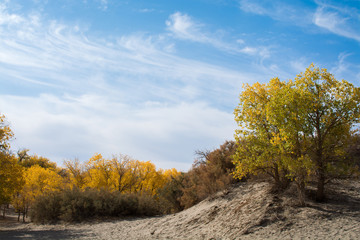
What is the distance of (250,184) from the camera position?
664 inches

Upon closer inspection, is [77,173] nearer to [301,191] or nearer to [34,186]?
[34,186]

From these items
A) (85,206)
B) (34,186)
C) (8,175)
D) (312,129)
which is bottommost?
(85,206)

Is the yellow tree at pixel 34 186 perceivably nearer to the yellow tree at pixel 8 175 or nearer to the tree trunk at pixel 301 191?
the yellow tree at pixel 8 175

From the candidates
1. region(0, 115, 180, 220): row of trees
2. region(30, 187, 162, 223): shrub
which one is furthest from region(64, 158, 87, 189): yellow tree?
region(30, 187, 162, 223): shrub

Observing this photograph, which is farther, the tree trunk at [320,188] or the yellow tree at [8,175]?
the yellow tree at [8,175]

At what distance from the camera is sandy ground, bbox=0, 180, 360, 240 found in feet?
34.5

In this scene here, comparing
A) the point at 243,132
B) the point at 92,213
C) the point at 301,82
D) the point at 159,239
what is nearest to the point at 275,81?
the point at 301,82

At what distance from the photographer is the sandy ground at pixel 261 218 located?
34.5 feet

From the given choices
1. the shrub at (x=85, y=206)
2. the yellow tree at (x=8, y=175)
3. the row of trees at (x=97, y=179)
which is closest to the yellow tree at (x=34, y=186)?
the row of trees at (x=97, y=179)

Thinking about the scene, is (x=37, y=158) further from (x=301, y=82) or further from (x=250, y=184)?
(x=301, y=82)

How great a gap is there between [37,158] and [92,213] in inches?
2128

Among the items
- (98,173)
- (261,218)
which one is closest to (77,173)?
(98,173)

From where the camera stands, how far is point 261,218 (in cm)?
1187

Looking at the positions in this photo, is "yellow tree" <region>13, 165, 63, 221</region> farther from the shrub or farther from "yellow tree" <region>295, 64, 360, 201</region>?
"yellow tree" <region>295, 64, 360, 201</region>
